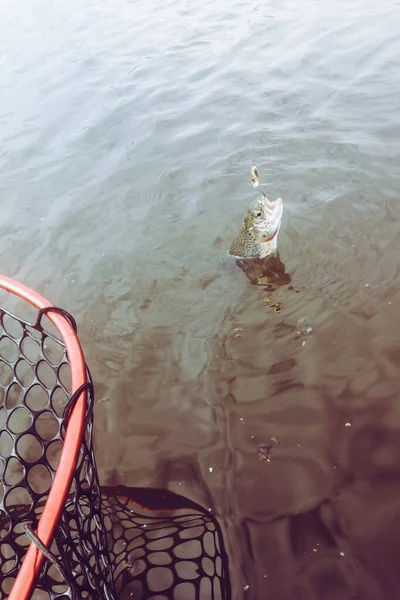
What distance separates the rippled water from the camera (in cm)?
300

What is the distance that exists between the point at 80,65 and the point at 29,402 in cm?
1097

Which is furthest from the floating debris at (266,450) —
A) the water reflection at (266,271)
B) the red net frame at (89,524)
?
the water reflection at (266,271)

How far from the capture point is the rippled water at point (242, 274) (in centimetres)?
300

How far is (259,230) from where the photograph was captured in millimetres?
4953

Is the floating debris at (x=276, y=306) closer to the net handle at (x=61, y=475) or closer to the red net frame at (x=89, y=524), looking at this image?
the red net frame at (x=89, y=524)

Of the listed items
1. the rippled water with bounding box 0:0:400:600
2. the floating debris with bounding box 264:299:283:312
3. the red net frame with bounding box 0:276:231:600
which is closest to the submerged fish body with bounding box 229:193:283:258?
the rippled water with bounding box 0:0:400:600

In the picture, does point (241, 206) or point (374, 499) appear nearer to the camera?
point (374, 499)

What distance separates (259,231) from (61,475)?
365cm

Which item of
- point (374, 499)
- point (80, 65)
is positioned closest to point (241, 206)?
point (374, 499)

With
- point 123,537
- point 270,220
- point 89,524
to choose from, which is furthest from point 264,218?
point 89,524

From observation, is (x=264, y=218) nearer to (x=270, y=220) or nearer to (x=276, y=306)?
(x=270, y=220)

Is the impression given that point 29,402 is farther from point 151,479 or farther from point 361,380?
point 361,380

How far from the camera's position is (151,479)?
331cm

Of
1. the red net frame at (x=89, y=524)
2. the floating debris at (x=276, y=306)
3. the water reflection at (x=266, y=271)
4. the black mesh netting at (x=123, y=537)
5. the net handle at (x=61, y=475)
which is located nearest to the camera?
the net handle at (x=61, y=475)
